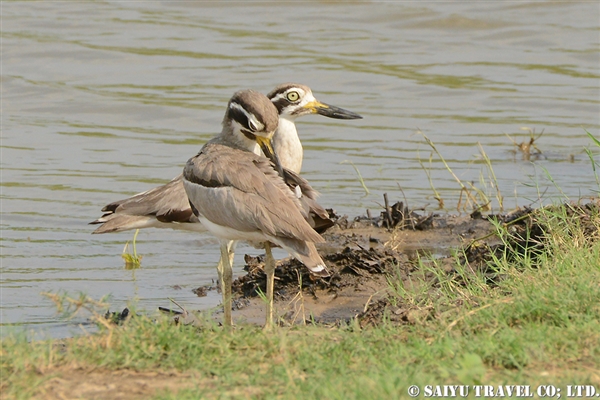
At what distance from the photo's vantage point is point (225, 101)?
547 inches

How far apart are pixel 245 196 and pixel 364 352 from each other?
1582mm

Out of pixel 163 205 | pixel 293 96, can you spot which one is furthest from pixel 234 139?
pixel 293 96

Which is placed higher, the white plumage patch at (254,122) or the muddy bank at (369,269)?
the white plumage patch at (254,122)

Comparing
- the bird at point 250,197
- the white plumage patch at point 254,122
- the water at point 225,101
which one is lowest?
the water at point 225,101

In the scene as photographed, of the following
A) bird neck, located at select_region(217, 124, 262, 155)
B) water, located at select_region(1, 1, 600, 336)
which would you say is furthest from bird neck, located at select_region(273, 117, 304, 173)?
bird neck, located at select_region(217, 124, 262, 155)

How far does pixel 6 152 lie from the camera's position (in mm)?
11734

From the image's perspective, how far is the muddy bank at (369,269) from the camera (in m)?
6.41

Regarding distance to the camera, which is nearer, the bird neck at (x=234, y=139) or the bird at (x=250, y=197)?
the bird at (x=250, y=197)

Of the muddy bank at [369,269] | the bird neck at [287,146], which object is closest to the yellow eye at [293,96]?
the bird neck at [287,146]

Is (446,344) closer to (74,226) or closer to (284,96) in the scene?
(284,96)

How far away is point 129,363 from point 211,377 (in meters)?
0.37

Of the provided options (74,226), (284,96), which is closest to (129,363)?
(284,96)

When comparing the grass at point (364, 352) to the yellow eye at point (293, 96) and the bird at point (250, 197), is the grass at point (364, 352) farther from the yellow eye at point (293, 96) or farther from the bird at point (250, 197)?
the yellow eye at point (293, 96)

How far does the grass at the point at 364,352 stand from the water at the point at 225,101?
2.15 metres
